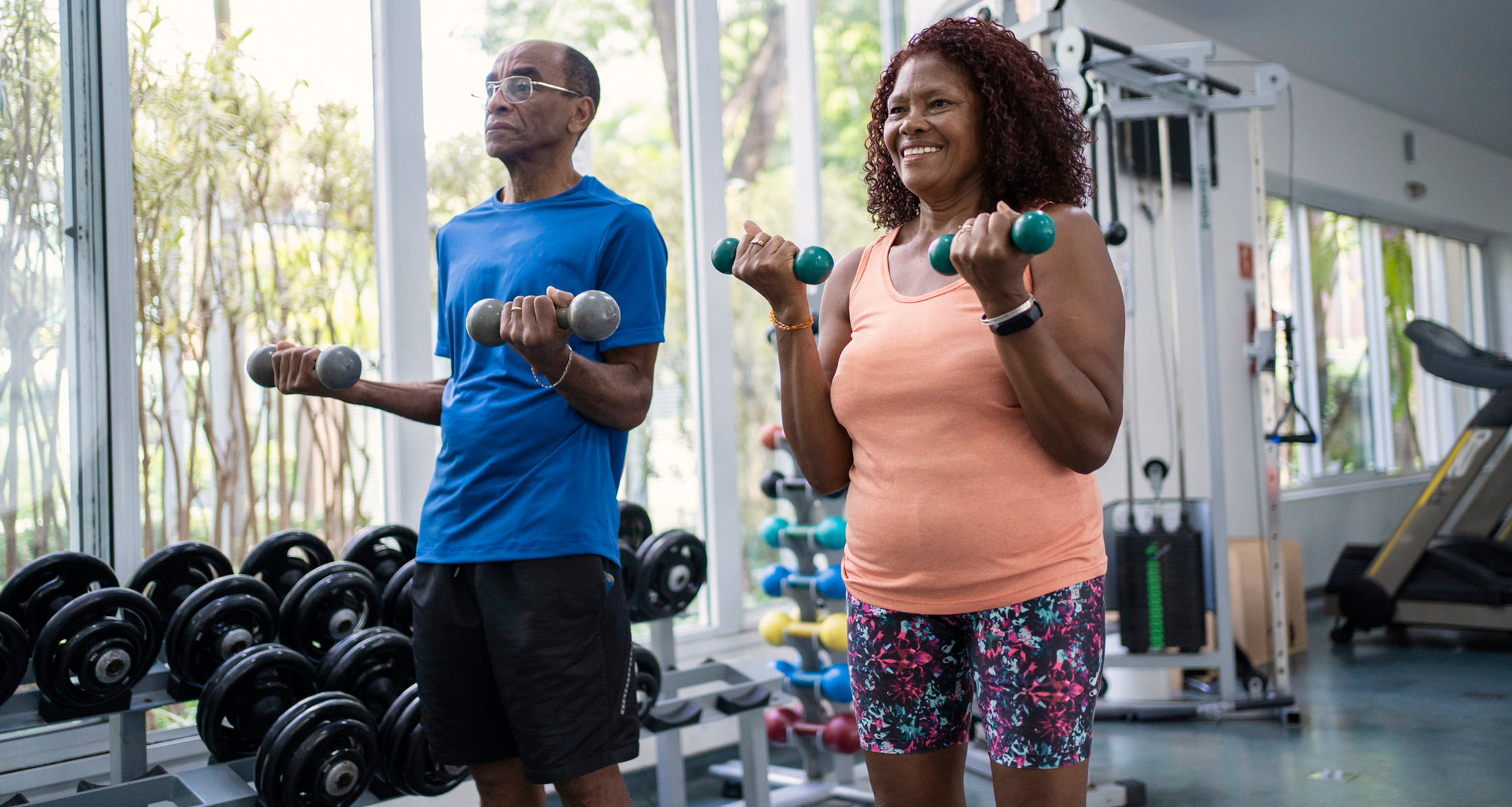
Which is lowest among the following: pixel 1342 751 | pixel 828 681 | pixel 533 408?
pixel 1342 751

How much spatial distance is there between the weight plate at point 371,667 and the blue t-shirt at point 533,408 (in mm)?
539

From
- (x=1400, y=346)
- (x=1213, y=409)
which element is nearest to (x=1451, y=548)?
(x=1213, y=409)

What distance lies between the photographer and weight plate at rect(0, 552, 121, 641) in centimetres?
176

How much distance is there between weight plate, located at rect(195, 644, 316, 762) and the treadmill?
413 cm

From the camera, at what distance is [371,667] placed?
1884 millimetres

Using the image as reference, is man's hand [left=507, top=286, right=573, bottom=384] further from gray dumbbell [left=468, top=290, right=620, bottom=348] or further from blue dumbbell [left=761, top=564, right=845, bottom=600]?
blue dumbbell [left=761, top=564, right=845, bottom=600]

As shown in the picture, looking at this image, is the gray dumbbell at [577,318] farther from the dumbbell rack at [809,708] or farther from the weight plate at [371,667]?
the dumbbell rack at [809,708]

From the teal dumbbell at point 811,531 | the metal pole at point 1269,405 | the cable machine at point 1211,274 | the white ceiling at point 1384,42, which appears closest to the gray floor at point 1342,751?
the cable machine at point 1211,274

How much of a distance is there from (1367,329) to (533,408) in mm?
6277

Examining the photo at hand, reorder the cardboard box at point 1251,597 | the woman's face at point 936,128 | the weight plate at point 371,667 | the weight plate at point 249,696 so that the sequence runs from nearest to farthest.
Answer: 1. the woman's face at point 936,128
2. the weight plate at point 249,696
3. the weight plate at point 371,667
4. the cardboard box at point 1251,597

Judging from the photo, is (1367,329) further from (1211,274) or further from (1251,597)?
(1211,274)

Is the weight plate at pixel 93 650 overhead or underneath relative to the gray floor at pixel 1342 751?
overhead

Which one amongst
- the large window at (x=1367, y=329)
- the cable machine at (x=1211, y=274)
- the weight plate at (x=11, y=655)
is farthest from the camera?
the large window at (x=1367, y=329)

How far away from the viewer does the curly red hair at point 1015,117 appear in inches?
44.5
